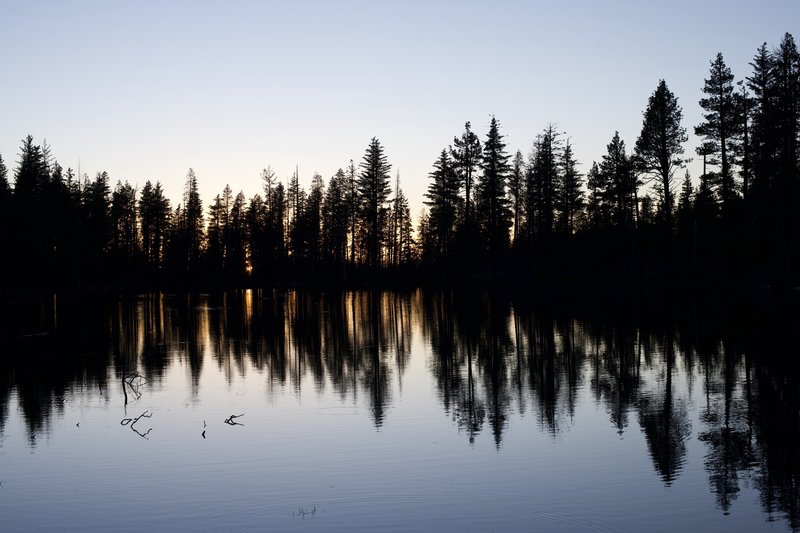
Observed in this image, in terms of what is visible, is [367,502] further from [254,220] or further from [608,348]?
[254,220]

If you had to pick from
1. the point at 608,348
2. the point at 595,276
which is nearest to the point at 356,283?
the point at 595,276

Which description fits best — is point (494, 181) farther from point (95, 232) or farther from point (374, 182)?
point (95, 232)

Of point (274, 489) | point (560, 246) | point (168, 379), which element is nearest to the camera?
point (274, 489)

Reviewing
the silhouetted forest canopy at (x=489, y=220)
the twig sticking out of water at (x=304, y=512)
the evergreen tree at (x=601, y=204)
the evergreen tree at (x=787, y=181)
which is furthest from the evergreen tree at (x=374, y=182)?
the twig sticking out of water at (x=304, y=512)

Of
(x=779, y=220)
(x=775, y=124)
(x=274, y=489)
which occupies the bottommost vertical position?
(x=274, y=489)

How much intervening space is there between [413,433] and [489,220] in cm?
8945

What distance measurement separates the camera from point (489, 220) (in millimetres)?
103188

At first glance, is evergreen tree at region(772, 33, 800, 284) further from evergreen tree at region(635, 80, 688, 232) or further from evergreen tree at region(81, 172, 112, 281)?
evergreen tree at region(81, 172, 112, 281)

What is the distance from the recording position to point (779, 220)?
4438cm

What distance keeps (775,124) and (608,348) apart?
2769 centimetres

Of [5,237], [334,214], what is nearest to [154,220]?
[334,214]

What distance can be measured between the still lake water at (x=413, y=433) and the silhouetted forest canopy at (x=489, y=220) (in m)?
22.4

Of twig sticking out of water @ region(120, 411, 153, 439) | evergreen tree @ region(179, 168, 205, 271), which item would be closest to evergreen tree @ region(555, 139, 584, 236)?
evergreen tree @ region(179, 168, 205, 271)

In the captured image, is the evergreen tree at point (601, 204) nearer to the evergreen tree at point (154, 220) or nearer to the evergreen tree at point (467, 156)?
the evergreen tree at point (467, 156)
